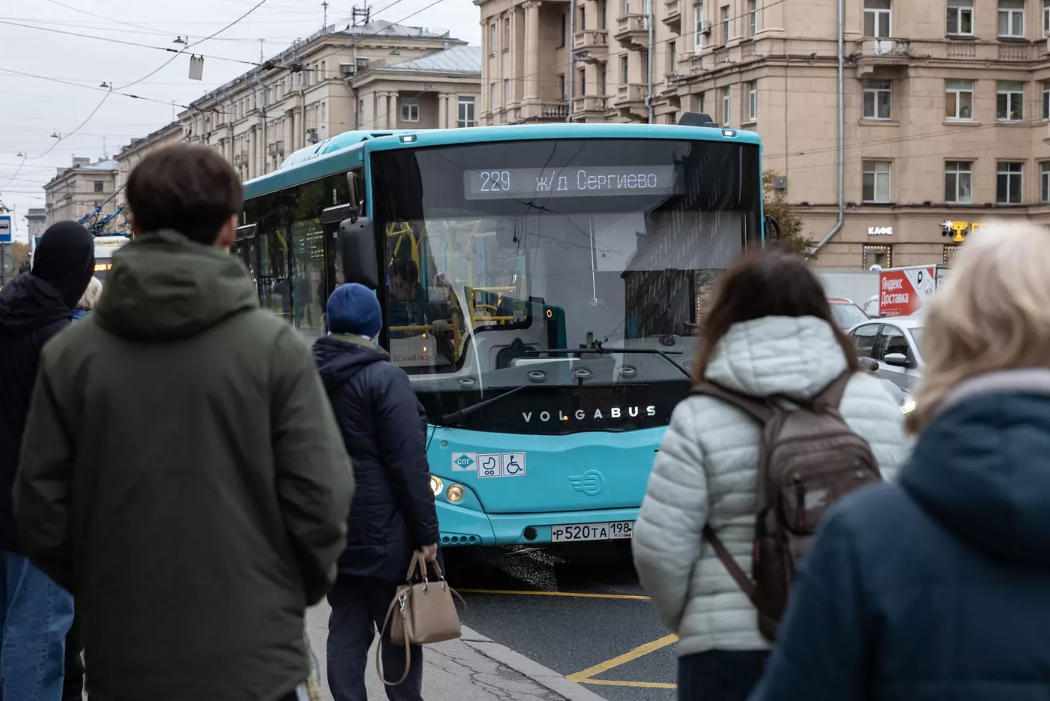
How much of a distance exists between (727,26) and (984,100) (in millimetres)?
9806

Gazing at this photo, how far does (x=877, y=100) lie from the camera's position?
5225 cm

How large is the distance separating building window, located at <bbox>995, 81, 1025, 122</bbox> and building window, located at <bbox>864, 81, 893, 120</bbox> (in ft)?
14.1

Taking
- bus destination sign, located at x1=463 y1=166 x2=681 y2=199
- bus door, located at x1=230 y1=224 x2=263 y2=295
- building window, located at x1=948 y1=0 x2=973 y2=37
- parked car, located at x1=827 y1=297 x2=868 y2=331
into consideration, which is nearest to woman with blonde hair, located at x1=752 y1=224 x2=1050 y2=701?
bus destination sign, located at x1=463 y1=166 x2=681 y2=199

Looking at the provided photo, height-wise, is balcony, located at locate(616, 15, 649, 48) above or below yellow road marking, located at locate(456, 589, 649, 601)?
above

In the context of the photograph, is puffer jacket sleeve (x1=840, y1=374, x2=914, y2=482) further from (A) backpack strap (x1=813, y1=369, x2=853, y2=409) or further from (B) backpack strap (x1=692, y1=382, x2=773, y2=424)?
(B) backpack strap (x1=692, y1=382, x2=773, y2=424)

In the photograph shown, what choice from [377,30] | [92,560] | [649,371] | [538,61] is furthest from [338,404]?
[377,30]

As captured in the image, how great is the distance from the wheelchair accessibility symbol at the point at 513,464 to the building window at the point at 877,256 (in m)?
45.1

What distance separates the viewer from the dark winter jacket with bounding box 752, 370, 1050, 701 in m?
1.70

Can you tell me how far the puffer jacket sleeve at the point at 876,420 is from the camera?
343 centimetres

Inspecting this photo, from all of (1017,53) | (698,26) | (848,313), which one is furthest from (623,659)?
(1017,53)

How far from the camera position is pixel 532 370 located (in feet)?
28.9

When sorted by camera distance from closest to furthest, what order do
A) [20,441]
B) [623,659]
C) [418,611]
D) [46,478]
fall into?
[46,478] < [20,441] < [418,611] < [623,659]

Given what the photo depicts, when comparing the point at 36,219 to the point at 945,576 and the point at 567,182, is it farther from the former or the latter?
the point at 945,576

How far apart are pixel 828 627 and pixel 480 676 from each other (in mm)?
5114
